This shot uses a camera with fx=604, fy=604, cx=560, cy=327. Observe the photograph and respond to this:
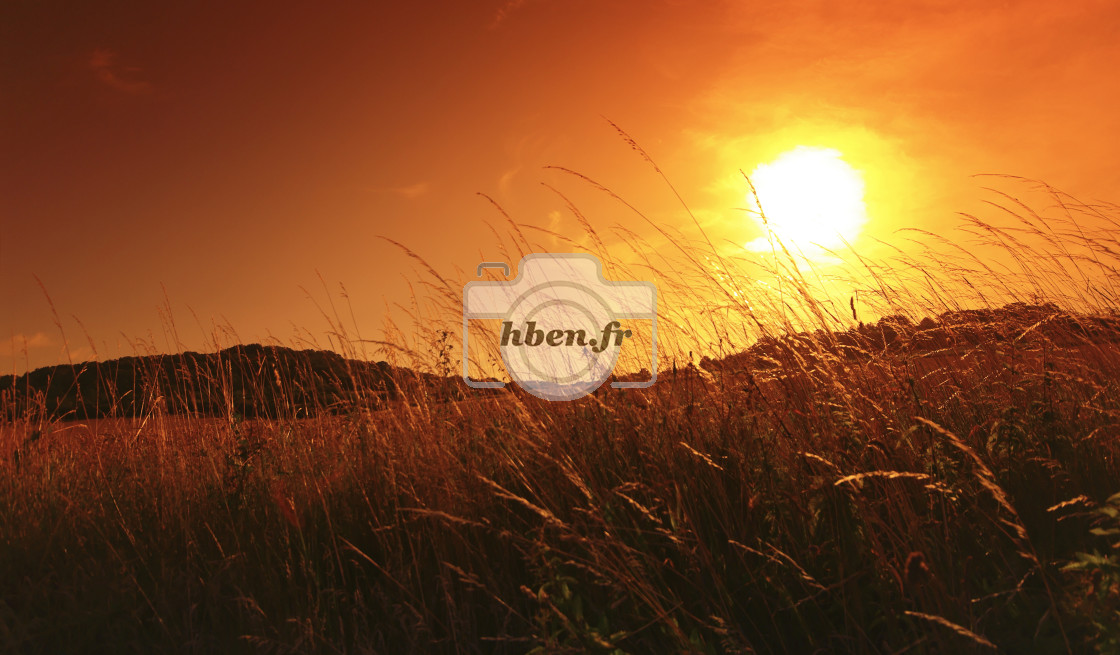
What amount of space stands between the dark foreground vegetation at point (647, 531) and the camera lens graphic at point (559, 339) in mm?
171

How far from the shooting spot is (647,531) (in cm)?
173

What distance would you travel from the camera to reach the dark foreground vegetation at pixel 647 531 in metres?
1.62

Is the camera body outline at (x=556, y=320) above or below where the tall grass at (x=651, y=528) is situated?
above

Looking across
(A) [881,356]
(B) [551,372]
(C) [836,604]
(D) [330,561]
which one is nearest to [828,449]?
(C) [836,604]

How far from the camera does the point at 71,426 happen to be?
182 inches

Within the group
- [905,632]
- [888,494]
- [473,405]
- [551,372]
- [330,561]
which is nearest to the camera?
[905,632]

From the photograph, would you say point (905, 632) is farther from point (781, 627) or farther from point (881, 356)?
point (881, 356)

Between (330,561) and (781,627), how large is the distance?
4.94 ft

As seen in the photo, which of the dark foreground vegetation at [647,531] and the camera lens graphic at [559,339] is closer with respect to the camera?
the dark foreground vegetation at [647,531]

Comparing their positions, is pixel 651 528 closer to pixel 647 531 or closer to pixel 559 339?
pixel 647 531

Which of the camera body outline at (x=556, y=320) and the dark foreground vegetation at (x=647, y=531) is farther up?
the camera body outline at (x=556, y=320)

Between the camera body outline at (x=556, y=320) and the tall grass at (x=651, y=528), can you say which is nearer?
the tall grass at (x=651, y=528)

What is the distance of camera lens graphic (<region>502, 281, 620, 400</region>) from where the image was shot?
2.95 m

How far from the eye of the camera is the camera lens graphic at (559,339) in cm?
295
